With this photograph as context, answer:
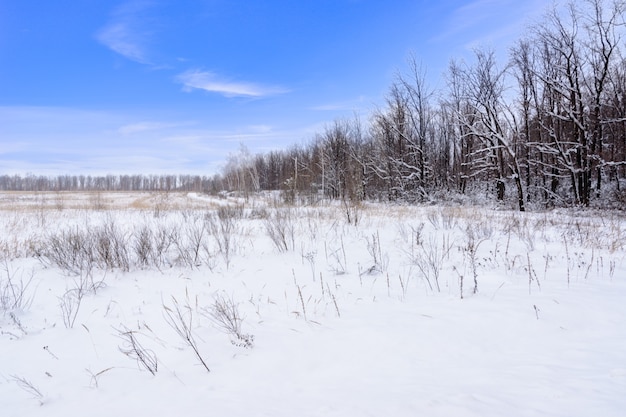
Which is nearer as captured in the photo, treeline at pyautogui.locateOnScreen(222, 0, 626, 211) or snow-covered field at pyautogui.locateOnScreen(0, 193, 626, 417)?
snow-covered field at pyautogui.locateOnScreen(0, 193, 626, 417)

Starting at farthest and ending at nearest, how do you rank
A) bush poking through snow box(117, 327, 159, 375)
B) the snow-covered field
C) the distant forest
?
the distant forest → bush poking through snow box(117, 327, 159, 375) → the snow-covered field

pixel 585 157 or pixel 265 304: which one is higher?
pixel 585 157

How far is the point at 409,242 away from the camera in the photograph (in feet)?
25.3

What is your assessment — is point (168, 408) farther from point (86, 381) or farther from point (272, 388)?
point (86, 381)

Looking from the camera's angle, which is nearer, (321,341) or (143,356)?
Answer: (143,356)

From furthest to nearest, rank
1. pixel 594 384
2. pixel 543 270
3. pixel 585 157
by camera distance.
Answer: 1. pixel 585 157
2. pixel 543 270
3. pixel 594 384

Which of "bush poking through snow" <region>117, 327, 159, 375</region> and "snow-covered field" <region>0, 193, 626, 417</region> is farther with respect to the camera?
"bush poking through snow" <region>117, 327, 159, 375</region>

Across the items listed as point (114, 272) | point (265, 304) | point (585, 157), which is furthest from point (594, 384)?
point (585, 157)

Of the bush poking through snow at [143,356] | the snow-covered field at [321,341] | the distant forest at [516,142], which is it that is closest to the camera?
the snow-covered field at [321,341]

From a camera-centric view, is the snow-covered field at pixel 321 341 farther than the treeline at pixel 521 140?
No

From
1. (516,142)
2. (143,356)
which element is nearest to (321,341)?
(143,356)

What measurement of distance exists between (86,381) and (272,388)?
1.82 meters

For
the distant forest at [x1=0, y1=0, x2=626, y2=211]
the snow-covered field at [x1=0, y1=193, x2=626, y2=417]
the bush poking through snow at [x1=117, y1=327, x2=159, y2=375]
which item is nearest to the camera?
the snow-covered field at [x1=0, y1=193, x2=626, y2=417]

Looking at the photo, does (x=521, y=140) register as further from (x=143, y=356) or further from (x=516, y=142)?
(x=143, y=356)
